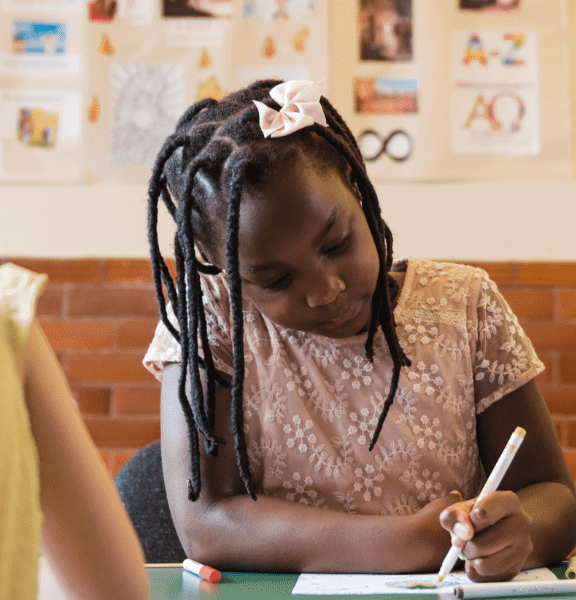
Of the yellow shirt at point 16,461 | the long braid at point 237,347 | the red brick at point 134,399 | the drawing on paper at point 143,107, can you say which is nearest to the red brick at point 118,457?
the red brick at point 134,399

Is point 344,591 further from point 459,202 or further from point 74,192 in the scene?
point 74,192

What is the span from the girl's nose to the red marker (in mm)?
353

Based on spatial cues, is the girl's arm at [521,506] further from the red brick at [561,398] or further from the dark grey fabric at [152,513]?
the red brick at [561,398]

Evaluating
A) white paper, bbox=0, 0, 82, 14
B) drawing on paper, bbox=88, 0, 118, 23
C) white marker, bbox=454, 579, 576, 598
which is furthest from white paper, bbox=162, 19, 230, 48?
white marker, bbox=454, 579, 576, 598

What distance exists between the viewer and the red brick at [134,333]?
6.31ft

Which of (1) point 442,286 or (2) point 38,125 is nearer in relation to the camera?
(1) point 442,286

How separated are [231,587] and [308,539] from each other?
0.12 meters

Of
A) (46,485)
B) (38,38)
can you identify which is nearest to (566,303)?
(38,38)

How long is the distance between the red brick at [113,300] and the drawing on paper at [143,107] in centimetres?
34

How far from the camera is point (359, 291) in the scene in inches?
39.3

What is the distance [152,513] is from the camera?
126 cm

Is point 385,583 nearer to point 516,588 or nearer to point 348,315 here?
point 516,588

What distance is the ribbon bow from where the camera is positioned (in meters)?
0.97

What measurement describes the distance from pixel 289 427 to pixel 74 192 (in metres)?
1.13
